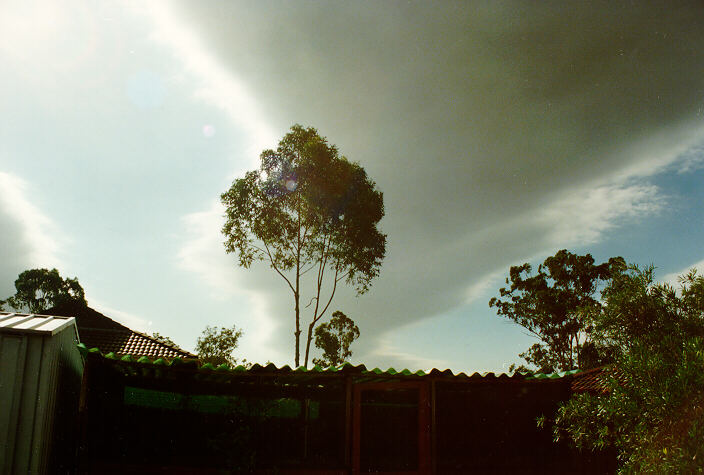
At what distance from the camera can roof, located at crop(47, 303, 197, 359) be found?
19.7m

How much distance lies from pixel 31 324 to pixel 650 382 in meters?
8.39

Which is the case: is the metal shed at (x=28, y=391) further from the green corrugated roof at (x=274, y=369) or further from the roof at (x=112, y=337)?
Result: the roof at (x=112, y=337)

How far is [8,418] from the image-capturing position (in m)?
6.16

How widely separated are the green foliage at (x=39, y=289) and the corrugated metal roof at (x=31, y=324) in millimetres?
44798

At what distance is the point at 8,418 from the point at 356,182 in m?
17.1

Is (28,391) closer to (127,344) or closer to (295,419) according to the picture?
(295,419)

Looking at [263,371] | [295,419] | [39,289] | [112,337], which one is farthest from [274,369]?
[39,289]

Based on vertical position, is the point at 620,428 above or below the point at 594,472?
above

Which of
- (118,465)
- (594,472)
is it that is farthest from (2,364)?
(594,472)

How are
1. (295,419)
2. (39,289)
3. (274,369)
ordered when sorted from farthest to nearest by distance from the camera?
(39,289) < (295,419) < (274,369)

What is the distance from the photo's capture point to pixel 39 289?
47656 mm

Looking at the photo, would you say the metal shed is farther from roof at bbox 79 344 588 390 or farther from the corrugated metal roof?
roof at bbox 79 344 588 390

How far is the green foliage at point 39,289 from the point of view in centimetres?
4684

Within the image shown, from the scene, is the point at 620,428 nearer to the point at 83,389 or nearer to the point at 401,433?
the point at 401,433
